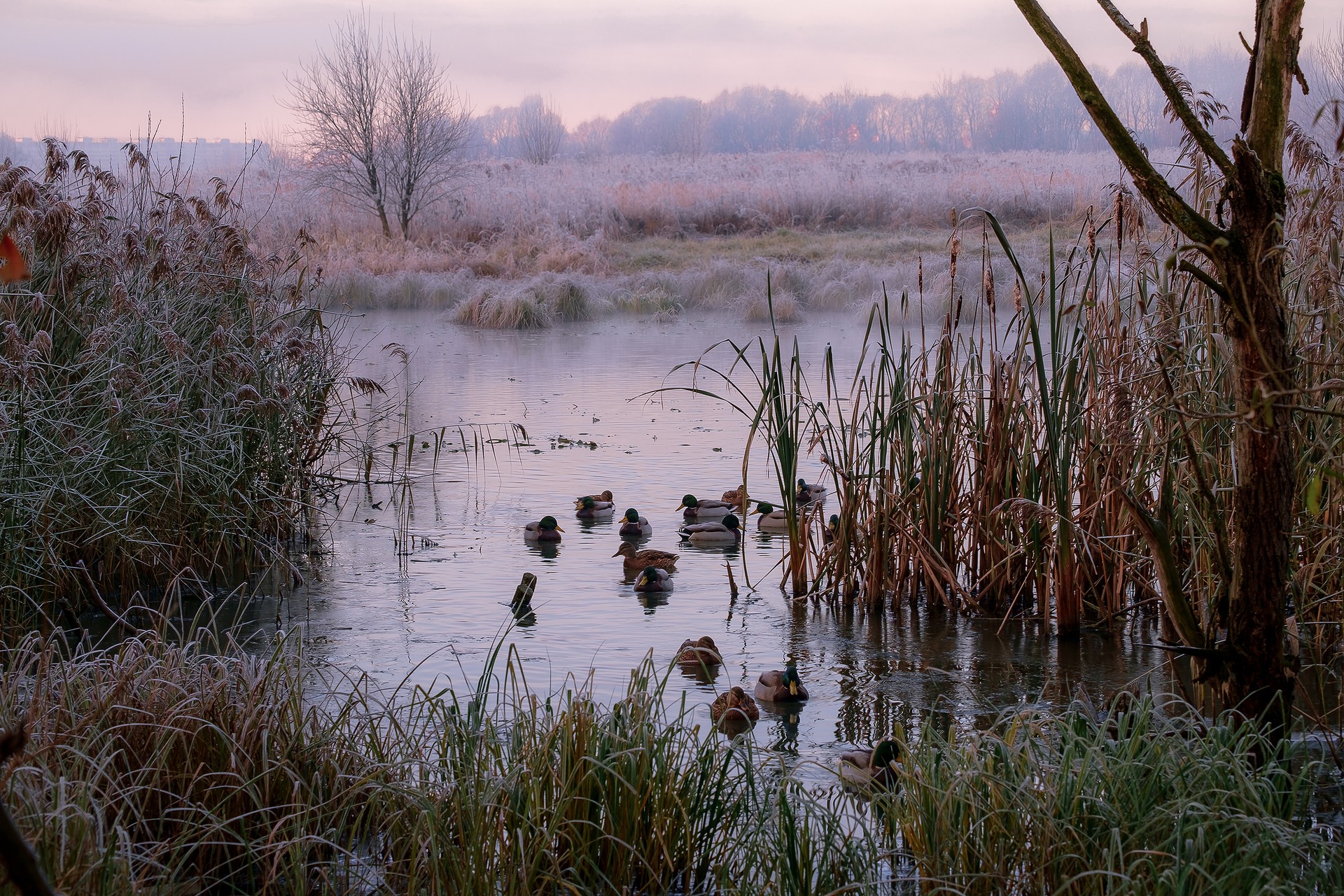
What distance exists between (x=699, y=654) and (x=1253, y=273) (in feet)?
6.81

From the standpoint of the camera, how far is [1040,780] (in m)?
2.49

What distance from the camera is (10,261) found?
879 mm

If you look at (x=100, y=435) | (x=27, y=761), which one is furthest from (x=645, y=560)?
(x=27, y=761)

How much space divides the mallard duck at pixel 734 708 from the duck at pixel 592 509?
2785mm

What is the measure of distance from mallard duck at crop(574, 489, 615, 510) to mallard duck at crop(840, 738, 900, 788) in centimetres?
333

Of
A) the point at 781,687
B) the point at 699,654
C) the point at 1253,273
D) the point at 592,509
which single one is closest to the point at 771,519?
the point at 592,509

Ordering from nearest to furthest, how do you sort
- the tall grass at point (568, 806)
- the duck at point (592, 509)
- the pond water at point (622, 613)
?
the tall grass at point (568, 806)
the pond water at point (622, 613)
the duck at point (592, 509)

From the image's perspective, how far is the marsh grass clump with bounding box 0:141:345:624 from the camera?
4098 mm

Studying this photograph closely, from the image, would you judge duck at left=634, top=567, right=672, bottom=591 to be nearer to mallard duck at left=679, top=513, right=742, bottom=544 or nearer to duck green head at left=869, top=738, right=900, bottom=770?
mallard duck at left=679, top=513, right=742, bottom=544

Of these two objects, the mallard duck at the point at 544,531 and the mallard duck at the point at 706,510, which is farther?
the mallard duck at the point at 706,510

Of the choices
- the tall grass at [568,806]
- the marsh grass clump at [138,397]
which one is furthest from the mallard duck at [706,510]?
the tall grass at [568,806]

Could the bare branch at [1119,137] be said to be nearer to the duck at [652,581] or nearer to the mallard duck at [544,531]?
the duck at [652,581]

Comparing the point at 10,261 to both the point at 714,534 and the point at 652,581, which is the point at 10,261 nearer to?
the point at 652,581

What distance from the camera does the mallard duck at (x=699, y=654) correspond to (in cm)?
387
